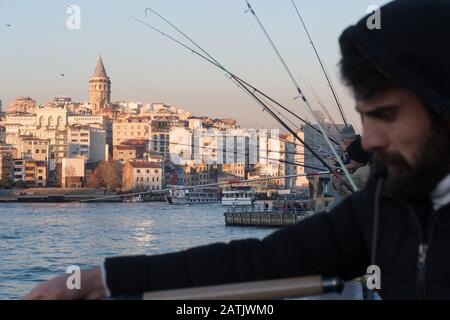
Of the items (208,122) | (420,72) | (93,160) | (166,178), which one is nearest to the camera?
(420,72)

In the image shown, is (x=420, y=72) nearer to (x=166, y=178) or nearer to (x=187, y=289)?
(x=187, y=289)

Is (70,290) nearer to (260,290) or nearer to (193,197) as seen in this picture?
(260,290)

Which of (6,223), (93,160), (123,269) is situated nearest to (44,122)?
(93,160)

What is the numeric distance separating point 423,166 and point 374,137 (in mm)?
54

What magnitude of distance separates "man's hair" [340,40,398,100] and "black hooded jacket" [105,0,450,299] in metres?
0.02

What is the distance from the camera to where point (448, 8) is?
0.92 metres

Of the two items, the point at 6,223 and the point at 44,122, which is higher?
the point at 44,122

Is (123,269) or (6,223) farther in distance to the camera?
(6,223)

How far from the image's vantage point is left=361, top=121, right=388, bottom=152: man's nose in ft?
2.99

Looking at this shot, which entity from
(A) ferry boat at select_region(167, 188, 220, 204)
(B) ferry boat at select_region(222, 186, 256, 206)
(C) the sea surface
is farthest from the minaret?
(C) the sea surface

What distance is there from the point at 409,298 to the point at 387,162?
0.43 ft

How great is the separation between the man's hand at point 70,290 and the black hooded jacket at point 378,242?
1 cm

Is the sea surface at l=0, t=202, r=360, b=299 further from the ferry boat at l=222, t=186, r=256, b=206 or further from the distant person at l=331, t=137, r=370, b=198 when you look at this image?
the ferry boat at l=222, t=186, r=256, b=206

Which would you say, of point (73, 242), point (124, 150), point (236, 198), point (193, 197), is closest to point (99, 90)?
point (124, 150)
